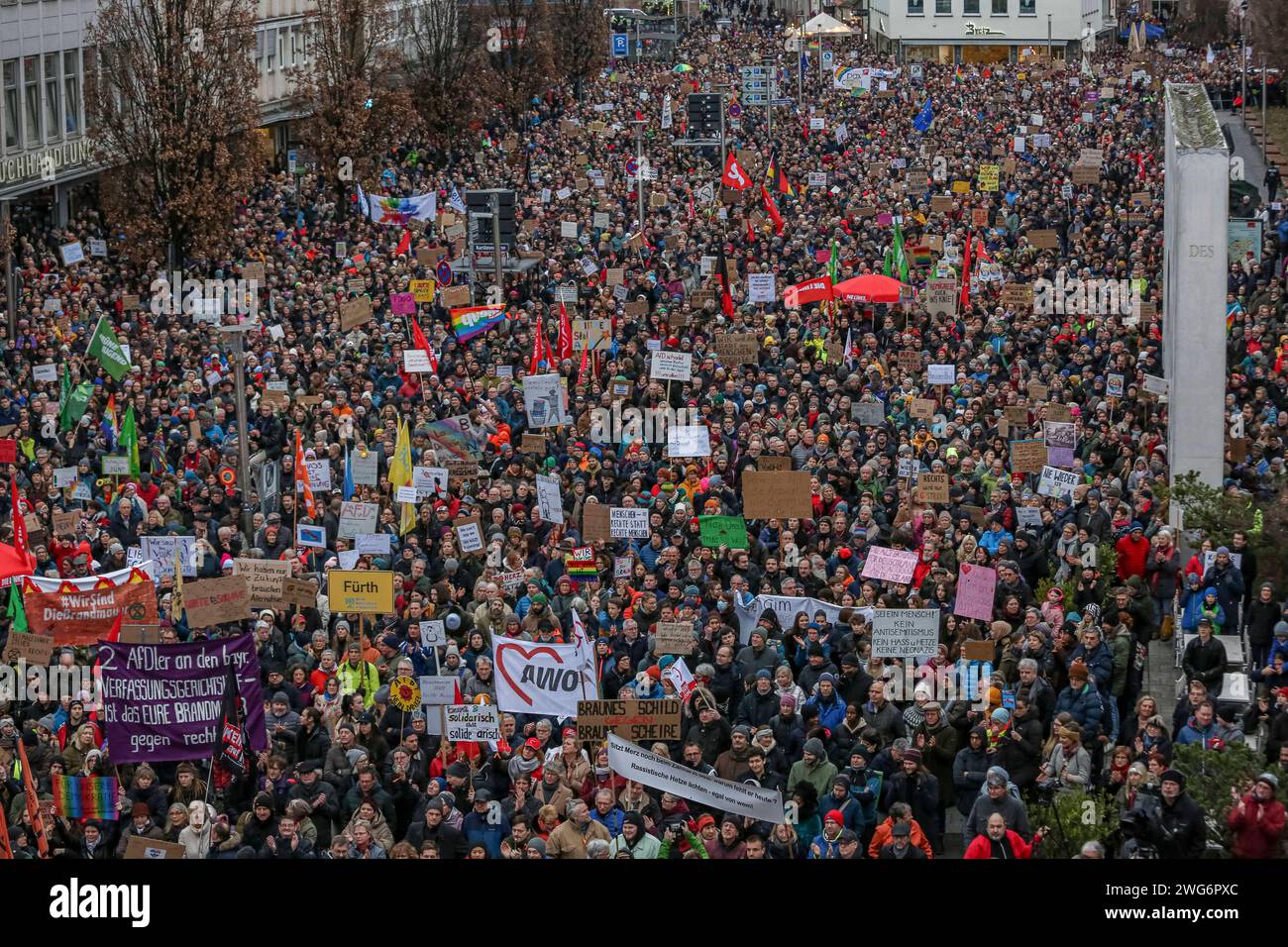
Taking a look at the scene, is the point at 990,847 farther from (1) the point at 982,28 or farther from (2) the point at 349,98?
(1) the point at 982,28

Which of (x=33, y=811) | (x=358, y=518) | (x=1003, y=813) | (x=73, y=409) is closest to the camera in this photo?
(x=1003, y=813)

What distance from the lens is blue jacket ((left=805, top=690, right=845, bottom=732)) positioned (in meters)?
12.5

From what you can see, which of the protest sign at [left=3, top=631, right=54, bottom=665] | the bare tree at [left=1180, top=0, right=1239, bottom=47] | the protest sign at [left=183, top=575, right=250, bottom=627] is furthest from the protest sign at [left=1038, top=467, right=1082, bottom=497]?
the bare tree at [left=1180, top=0, right=1239, bottom=47]

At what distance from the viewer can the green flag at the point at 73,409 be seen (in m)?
23.1

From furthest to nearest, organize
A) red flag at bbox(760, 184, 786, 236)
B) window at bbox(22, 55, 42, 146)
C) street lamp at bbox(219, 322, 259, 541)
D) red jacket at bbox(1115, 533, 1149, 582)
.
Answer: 1. window at bbox(22, 55, 42, 146)
2. red flag at bbox(760, 184, 786, 236)
3. street lamp at bbox(219, 322, 259, 541)
4. red jacket at bbox(1115, 533, 1149, 582)

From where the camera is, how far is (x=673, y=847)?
10633 mm

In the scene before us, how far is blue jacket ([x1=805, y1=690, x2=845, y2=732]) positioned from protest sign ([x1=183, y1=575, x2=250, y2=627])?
4.52m

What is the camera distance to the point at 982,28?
8575cm

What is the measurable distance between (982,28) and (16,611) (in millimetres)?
74611

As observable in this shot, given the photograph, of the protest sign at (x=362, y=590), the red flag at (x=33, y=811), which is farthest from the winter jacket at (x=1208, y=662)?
the red flag at (x=33, y=811)

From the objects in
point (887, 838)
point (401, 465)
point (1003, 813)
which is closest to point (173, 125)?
point (401, 465)

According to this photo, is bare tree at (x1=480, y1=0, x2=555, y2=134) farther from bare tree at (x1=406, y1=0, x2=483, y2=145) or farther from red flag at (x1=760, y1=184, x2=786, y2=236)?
red flag at (x1=760, y1=184, x2=786, y2=236)
